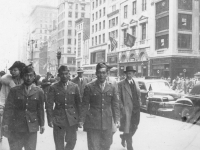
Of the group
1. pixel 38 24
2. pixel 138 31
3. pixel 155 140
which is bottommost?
pixel 155 140

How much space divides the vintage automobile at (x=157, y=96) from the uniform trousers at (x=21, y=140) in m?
7.37

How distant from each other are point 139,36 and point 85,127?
80.7ft

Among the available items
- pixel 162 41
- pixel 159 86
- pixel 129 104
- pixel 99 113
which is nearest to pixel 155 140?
pixel 129 104

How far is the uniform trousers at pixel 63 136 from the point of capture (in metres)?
4.00

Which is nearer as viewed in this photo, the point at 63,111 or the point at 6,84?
the point at 63,111

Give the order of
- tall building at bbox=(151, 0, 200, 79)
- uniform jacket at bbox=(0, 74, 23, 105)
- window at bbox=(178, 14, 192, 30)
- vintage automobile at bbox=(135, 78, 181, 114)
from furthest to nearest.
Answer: window at bbox=(178, 14, 192, 30)
tall building at bbox=(151, 0, 200, 79)
vintage automobile at bbox=(135, 78, 181, 114)
uniform jacket at bbox=(0, 74, 23, 105)

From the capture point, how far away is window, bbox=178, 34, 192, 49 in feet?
Result: 71.7

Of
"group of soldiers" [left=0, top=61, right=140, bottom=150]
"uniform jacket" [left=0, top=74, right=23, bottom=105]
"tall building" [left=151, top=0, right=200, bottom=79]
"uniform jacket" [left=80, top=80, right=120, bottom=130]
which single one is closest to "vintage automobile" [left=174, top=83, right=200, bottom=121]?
"uniform jacket" [left=80, top=80, right=120, bottom=130]

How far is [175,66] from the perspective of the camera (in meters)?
22.5

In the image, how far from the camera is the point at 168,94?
10.5 metres

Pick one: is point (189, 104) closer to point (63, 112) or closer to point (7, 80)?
point (63, 112)

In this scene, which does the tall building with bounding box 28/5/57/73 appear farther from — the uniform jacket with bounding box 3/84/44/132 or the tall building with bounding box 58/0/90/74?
the tall building with bounding box 58/0/90/74

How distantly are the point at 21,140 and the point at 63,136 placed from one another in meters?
0.72

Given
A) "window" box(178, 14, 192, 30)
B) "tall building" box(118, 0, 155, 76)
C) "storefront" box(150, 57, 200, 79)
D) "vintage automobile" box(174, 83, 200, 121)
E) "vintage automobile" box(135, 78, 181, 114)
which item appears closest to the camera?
"vintage automobile" box(174, 83, 200, 121)
